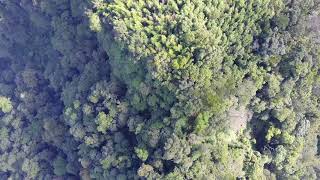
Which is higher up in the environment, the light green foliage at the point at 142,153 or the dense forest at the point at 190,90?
the dense forest at the point at 190,90

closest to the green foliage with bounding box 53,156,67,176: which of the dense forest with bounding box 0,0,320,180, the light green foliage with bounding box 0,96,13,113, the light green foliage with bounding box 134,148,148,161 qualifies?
the dense forest with bounding box 0,0,320,180

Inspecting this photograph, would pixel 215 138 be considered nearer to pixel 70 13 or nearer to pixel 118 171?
pixel 118 171

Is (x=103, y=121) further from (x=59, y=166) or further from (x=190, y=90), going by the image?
(x=59, y=166)

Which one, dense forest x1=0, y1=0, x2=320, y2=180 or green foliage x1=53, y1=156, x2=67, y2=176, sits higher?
dense forest x1=0, y1=0, x2=320, y2=180

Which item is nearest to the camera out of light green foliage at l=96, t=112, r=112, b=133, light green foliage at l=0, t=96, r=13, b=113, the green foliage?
light green foliage at l=96, t=112, r=112, b=133

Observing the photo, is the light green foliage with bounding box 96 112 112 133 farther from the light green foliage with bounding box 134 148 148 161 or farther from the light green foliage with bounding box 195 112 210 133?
the light green foliage with bounding box 195 112 210 133

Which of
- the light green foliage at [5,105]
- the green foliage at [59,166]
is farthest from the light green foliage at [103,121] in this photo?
the light green foliage at [5,105]

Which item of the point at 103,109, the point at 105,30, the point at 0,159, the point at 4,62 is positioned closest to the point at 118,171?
the point at 103,109

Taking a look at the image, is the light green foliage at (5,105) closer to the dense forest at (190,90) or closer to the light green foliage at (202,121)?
the dense forest at (190,90)
